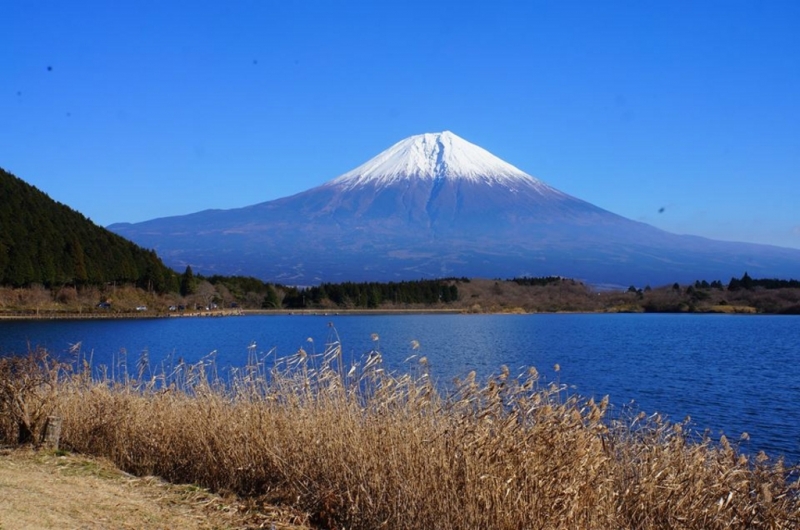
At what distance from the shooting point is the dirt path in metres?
4.91

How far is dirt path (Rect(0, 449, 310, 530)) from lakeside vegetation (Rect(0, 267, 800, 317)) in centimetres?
6160

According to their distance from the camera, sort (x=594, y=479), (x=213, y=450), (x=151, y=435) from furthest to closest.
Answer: (x=151, y=435), (x=213, y=450), (x=594, y=479)

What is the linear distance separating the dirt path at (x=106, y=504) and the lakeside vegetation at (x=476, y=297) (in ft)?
202

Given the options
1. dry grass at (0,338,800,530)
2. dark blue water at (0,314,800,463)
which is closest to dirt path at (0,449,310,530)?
dry grass at (0,338,800,530)

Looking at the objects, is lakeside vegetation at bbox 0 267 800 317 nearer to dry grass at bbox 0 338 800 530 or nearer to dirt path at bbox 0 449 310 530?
dry grass at bbox 0 338 800 530

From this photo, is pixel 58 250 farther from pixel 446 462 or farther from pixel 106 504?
pixel 446 462

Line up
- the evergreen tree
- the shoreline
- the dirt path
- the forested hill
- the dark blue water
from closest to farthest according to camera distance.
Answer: the dirt path
the dark blue water
the forested hill
the shoreline
the evergreen tree

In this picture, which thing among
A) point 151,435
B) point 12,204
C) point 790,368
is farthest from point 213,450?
point 12,204

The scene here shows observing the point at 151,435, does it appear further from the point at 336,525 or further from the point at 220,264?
the point at 220,264

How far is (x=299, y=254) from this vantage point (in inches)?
7426

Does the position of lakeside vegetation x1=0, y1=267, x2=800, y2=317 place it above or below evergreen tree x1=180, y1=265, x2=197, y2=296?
below

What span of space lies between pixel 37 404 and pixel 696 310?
7924 cm

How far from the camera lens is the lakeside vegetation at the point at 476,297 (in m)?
75.3

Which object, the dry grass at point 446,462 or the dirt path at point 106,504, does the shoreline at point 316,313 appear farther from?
the dirt path at point 106,504
